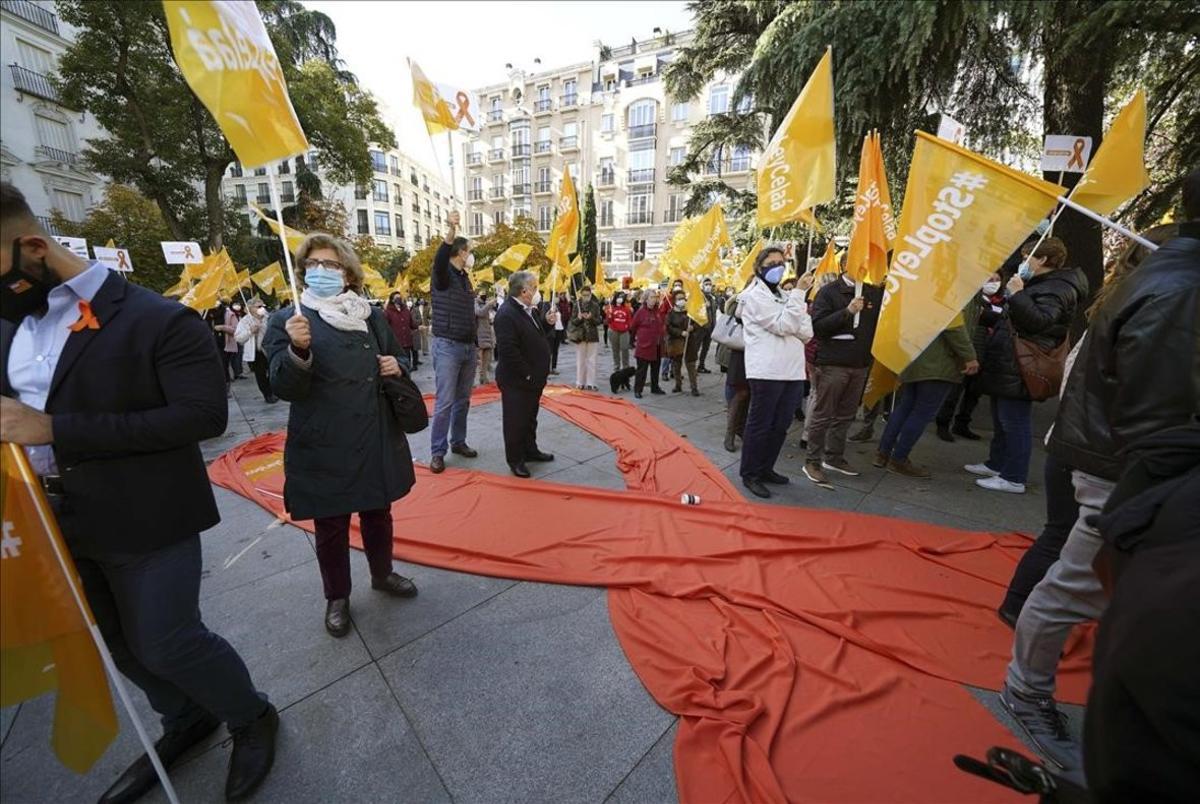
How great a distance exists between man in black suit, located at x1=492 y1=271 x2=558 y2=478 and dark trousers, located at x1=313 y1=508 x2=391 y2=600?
216 cm

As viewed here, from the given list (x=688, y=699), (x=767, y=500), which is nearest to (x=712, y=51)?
(x=767, y=500)

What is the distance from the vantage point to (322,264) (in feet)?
8.49

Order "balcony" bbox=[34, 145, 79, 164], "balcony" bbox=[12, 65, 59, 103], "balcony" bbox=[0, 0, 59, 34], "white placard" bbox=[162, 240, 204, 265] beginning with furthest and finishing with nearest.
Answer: "balcony" bbox=[34, 145, 79, 164]
"balcony" bbox=[0, 0, 59, 34]
"balcony" bbox=[12, 65, 59, 103]
"white placard" bbox=[162, 240, 204, 265]

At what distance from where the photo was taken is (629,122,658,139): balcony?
4197cm

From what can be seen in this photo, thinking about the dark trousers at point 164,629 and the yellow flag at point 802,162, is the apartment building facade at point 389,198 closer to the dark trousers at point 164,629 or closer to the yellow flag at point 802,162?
the yellow flag at point 802,162

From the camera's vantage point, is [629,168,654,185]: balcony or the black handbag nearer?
the black handbag

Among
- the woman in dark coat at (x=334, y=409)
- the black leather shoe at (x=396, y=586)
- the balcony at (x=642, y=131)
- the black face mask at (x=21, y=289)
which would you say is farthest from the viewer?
the balcony at (x=642, y=131)

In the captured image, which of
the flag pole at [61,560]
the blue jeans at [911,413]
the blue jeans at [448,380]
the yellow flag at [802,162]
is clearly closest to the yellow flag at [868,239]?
the yellow flag at [802,162]

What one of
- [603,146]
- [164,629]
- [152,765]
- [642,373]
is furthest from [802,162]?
[603,146]

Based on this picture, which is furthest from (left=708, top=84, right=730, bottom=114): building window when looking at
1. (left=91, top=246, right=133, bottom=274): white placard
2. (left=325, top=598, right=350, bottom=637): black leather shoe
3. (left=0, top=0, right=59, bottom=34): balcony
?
(left=325, top=598, right=350, bottom=637): black leather shoe

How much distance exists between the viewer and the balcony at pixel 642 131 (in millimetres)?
41969

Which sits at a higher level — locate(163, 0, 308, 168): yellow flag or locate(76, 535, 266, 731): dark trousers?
locate(163, 0, 308, 168): yellow flag

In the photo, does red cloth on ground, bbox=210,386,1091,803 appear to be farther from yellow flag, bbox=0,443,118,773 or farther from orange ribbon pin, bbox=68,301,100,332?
orange ribbon pin, bbox=68,301,100,332

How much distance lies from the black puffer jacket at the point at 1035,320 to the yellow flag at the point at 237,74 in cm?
528
